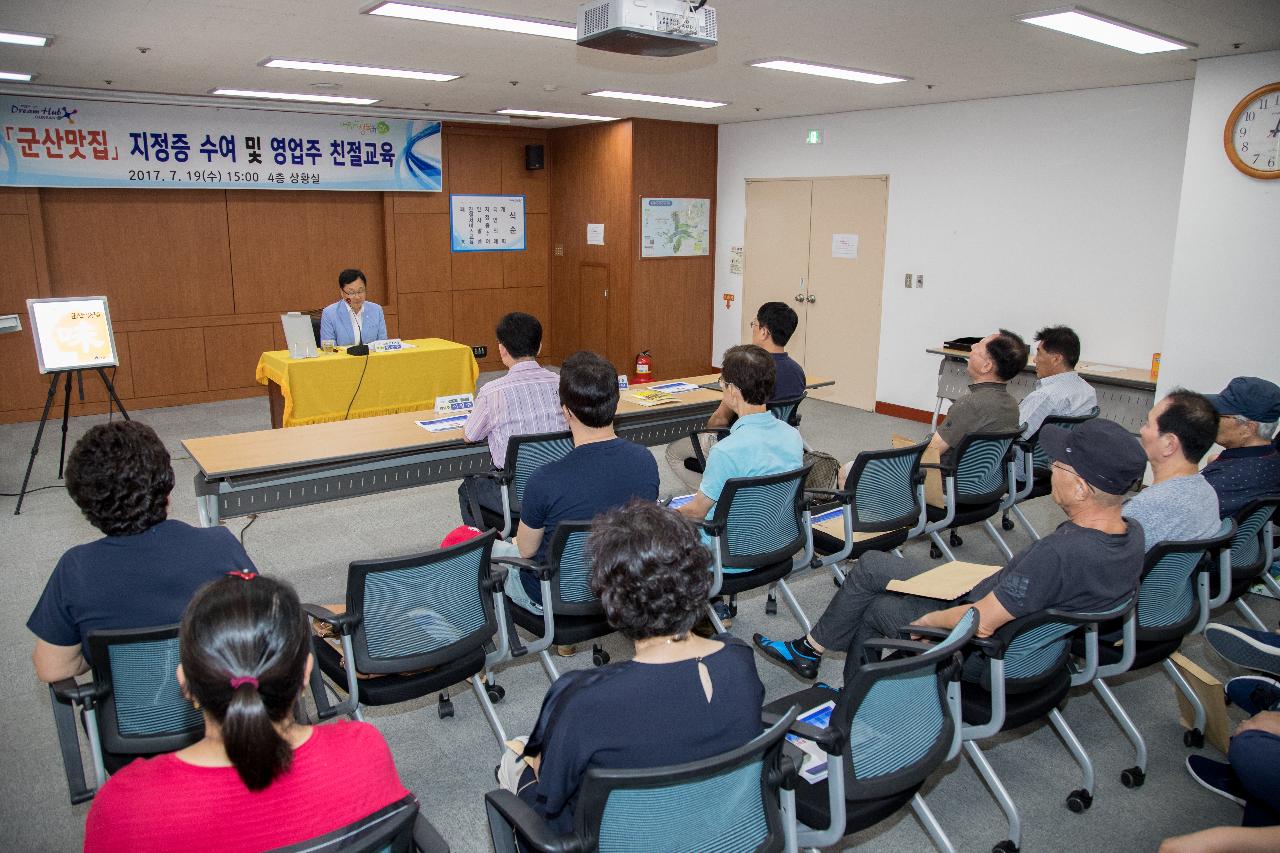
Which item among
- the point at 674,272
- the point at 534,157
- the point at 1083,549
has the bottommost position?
the point at 1083,549

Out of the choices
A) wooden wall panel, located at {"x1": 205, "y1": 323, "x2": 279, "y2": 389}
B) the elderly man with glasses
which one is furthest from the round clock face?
wooden wall panel, located at {"x1": 205, "y1": 323, "x2": 279, "y2": 389}

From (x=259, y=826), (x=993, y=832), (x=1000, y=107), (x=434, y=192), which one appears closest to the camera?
(x=259, y=826)

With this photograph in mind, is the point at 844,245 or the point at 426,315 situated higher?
the point at 844,245

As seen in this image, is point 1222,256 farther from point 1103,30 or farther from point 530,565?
point 530,565

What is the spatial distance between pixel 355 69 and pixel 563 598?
4.63 meters

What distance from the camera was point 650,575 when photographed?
165cm

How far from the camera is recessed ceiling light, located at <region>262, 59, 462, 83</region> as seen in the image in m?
5.60

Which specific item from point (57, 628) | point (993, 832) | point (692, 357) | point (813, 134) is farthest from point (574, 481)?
point (692, 357)

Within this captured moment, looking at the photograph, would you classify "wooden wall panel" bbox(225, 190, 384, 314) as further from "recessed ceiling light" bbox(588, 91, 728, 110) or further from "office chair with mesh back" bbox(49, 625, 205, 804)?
"office chair with mesh back" bbox(49, 625, 205, 804)

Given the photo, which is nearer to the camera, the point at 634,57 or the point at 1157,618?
the point at 1157,618

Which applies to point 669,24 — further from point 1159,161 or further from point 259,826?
point 1159,161

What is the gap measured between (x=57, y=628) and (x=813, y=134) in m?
7.49

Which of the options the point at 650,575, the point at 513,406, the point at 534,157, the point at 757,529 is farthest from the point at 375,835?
the point at 534,157

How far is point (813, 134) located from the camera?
8.09 m
